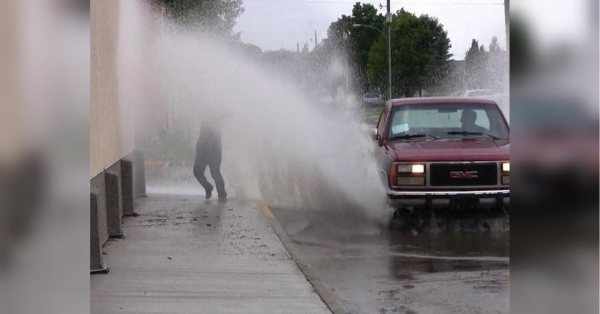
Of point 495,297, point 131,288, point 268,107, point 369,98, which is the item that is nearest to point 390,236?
point 495,297

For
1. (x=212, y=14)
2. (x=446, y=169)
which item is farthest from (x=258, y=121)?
(x=446, y=169)

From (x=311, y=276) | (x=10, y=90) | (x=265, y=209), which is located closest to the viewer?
(x=10, y=90)

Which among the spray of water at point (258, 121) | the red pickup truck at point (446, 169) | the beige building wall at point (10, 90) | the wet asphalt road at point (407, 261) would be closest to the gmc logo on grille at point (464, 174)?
the red pickup truck at point (446, 169)

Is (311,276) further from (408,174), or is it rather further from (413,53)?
(413,53)

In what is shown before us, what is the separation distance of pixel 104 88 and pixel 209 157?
3.98m

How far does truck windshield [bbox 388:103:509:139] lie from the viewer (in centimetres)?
1148

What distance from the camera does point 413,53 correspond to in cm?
2305

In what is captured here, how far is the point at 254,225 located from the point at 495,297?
4.09 meters

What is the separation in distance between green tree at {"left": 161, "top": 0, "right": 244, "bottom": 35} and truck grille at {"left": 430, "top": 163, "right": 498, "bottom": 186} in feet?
18.5

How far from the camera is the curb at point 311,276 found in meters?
6.69

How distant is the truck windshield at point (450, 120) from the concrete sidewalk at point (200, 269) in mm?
2265

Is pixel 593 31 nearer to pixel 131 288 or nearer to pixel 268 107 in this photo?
pixel 131 288

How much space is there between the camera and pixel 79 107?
2.78 metres

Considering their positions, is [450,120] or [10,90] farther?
[450,120]
